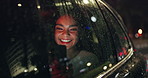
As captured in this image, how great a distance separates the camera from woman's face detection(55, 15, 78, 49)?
238 cm

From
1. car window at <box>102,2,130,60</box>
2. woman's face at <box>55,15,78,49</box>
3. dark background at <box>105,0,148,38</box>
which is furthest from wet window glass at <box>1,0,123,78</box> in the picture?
dark background at <box>105,0,148,38</box>

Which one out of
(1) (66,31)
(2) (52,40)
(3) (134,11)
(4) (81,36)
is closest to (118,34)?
(4) (81,36)

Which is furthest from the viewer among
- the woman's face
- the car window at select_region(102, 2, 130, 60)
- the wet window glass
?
the car window at select_region(102, 2, 130, 60)

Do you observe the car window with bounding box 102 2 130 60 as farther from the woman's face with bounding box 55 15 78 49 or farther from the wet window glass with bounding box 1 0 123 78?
the woman's face with bounding box 55 15 78 49

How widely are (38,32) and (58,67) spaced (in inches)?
11.1

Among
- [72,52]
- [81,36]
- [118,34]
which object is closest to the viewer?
[72,52]

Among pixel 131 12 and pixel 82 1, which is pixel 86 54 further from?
pixel 131 12

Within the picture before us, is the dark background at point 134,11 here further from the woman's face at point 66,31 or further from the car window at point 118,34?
the woman's face at point 66,31

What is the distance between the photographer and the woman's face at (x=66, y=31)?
93.5 inches

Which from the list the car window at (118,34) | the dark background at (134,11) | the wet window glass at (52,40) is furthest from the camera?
the dark background at (134,11)

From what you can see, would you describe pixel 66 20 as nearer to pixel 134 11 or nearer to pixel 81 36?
pixel 81 36

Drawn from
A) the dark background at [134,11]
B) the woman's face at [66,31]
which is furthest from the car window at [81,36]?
the dark background at [134,11]

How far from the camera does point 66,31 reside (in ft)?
8.31

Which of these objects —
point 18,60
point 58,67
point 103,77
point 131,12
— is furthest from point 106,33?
point 131,12
